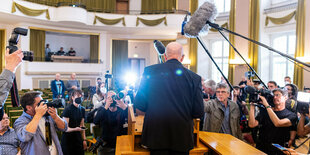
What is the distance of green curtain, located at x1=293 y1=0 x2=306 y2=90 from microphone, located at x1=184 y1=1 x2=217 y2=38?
25.1 feet

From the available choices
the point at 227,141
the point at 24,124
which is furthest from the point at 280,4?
the point at 24,124

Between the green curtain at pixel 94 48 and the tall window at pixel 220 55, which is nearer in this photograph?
the tall window at pixel 220 55

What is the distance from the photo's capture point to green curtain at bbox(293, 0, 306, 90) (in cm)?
804

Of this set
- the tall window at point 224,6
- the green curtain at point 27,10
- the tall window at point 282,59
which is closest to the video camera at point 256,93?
the tall window at point 282,59

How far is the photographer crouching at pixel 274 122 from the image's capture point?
95.2 inches

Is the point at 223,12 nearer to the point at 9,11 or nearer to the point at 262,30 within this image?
the point at 262,30

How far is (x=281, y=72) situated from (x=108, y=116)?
8.98 meters

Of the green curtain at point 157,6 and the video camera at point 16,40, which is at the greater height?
the green curtain at point 157,6

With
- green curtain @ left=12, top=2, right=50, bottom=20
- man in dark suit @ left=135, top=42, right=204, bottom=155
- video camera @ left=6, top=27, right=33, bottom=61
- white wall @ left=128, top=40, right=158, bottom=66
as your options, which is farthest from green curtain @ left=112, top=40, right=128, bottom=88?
man in dark suit @ left=135, top=42, right=204, bottom=155

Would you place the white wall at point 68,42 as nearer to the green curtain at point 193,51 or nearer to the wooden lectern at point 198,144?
the green curtain at point 193,51

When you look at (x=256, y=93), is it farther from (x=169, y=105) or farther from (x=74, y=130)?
(x=74, y=130)

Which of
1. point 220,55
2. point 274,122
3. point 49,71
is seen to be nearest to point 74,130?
point 274,122

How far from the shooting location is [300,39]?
8.16m

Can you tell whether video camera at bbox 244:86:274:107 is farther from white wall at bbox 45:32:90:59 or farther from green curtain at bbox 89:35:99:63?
white wall at bbox 45:32:90:59
